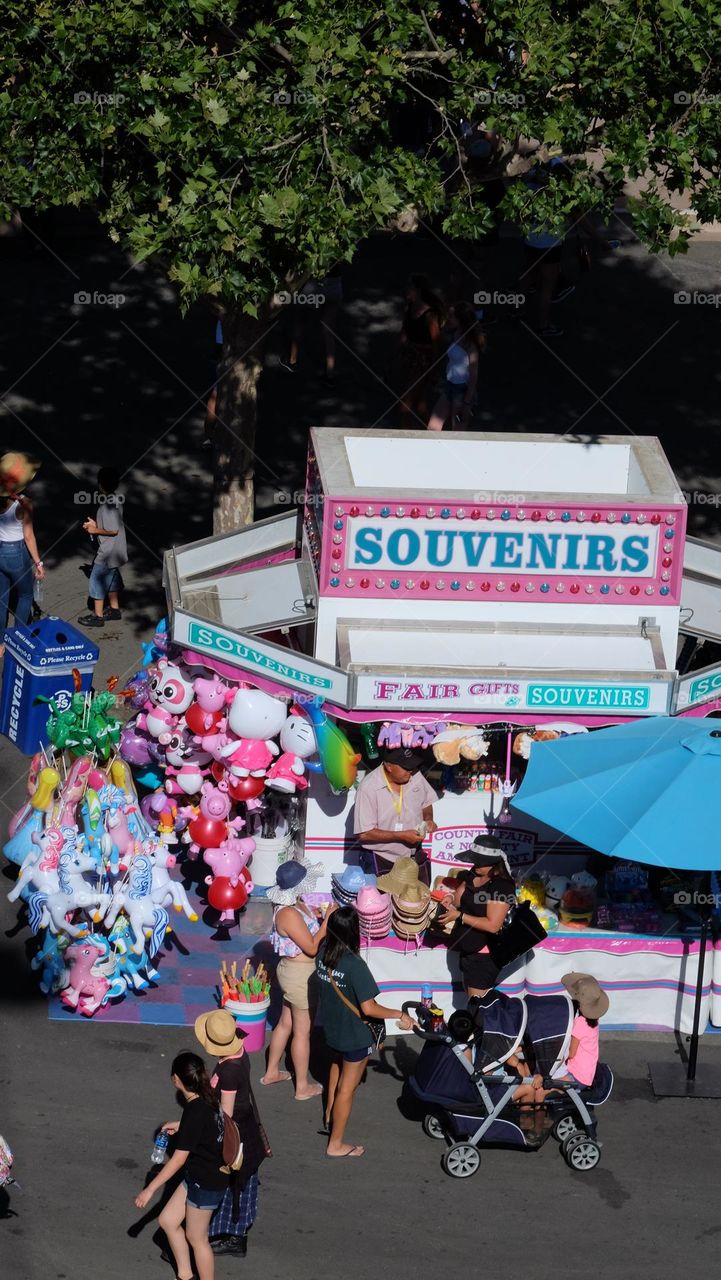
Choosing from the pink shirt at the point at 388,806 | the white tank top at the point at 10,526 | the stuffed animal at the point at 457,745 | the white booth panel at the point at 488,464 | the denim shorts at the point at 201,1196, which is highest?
the white booth panel at the point at 488,464

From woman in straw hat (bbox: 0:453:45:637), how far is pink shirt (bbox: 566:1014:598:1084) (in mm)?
6506

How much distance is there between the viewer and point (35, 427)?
19.0m

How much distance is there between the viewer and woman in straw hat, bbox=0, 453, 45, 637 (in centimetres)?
1508

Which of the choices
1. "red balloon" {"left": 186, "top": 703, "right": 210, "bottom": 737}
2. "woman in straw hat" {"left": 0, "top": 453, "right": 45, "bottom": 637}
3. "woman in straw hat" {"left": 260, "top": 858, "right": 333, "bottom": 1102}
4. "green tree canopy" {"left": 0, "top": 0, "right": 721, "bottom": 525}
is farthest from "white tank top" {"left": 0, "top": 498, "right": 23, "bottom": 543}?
"woman in straw hat" {"left": 260, "top": 858, "right": 333, "bottom": 1102}

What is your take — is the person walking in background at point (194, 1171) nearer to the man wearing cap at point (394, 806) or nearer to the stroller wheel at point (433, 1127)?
the stroller wheel at point (433, 1127)

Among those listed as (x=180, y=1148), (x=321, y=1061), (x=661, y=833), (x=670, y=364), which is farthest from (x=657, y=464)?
(x=670, y=364)

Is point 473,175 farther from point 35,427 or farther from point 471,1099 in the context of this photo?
point 471,1099

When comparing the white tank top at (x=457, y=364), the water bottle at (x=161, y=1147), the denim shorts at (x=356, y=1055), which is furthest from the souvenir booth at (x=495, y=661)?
the white tank top at (x=457, y=364)

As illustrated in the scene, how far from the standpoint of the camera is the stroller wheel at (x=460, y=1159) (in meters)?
10.3

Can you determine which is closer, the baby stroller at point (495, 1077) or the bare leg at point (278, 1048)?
the baby stroller at point (495, 1077)

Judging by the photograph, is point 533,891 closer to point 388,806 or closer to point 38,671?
point 388,806

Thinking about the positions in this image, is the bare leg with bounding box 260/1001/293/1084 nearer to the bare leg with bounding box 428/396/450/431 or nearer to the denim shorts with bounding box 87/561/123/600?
the denim shorts with bounding box 87/561/123/600

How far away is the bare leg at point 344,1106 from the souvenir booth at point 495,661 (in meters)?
1.16

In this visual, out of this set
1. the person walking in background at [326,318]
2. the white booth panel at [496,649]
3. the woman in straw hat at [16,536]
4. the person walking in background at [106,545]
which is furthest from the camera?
the person walking in background at [326,318]
